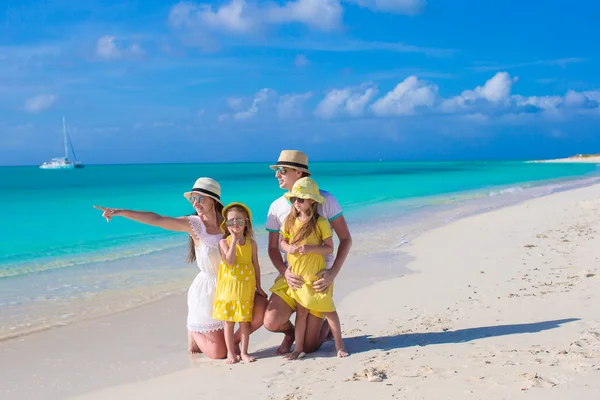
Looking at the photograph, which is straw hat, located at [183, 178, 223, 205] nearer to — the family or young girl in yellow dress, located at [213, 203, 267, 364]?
the family

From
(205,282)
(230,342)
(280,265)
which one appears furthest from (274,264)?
(230,342)

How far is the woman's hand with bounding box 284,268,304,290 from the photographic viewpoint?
4703mm

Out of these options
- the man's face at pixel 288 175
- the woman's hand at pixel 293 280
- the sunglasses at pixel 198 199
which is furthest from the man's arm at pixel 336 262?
the sunglasses at pixel 198 199

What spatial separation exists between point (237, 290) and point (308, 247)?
71cm

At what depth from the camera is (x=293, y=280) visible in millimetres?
4715

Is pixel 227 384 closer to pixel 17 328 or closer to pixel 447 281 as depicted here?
pixel 17 328

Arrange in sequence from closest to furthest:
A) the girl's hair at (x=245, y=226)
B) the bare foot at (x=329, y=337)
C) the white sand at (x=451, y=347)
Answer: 1. the white sand at (x=451, y=347)
2. the girl's hair at (x=245, y=226)
3. the bare foot at (x=329, y=337)

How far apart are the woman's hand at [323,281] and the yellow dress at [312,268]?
28mm

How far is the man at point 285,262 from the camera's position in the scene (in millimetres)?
4781

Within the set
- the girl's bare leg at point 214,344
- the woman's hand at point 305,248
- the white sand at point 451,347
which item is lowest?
the white sand at point 451,347

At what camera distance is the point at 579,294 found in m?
6.25

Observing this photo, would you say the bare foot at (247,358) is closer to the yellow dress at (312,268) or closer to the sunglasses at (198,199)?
the yellow dress at (312,268)

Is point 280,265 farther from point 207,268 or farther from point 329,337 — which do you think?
point 329,337

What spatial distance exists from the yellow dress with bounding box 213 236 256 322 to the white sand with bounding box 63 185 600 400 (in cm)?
42
